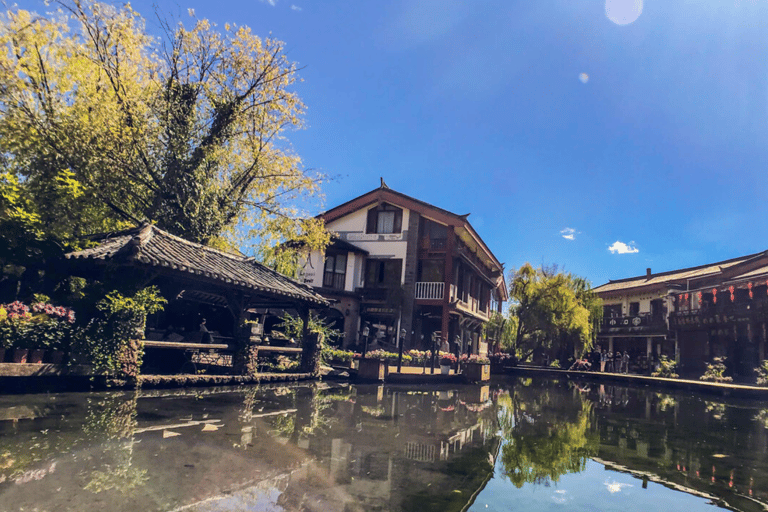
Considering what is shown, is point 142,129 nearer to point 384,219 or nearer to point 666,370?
point 384,219

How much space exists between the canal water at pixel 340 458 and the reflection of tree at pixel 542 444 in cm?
4

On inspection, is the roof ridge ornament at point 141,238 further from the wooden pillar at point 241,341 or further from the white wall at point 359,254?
the white wall at point 359,254

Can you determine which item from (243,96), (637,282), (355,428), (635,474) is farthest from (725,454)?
(637,282)

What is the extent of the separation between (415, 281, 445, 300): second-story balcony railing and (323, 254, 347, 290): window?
4.40 meters

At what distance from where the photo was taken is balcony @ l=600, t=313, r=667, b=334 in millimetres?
33125

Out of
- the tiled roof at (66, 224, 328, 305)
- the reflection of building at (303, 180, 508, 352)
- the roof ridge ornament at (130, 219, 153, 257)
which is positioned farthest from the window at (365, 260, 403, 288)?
the roof ridge ornament at (130, 219, 153, 257)

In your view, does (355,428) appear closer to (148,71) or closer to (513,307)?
(148,71)

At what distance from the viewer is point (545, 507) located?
4672 mm

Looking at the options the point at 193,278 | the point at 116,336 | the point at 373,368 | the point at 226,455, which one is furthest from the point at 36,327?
the point at 373,368

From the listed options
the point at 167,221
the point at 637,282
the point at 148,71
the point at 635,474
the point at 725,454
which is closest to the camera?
the point at 635,474

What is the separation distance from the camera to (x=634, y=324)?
34.9 m

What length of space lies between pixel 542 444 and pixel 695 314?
26169 mm

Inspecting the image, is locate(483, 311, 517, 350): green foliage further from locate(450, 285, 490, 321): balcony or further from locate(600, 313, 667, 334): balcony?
locate(600, 313, 667, 334): balcony

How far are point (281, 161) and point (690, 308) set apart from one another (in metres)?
26.2
